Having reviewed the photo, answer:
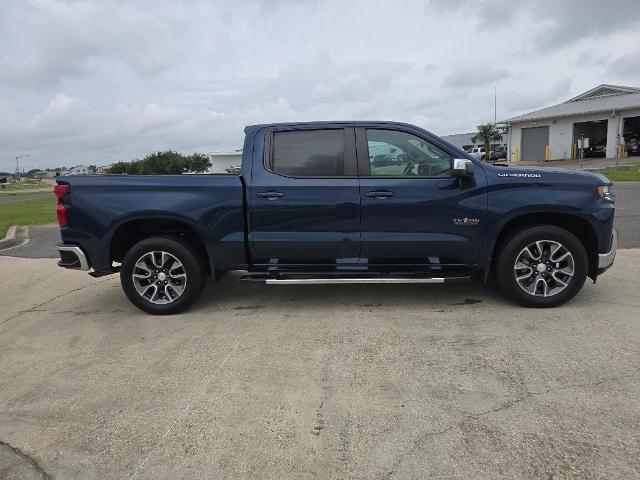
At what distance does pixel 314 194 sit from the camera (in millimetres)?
4902

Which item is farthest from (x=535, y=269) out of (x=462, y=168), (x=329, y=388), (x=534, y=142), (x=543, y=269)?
(x=534, y=142)

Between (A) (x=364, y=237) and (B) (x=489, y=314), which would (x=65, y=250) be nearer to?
(A) (x=364, y=237)

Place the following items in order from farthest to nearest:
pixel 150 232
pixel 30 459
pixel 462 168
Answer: pixel 150 232 → pixel 462 168 → pixel 30 459

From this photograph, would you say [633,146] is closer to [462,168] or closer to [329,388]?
[462,168]

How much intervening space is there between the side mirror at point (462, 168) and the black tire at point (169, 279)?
9.06 feet

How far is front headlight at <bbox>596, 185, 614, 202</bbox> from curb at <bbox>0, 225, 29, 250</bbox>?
10.7 meters

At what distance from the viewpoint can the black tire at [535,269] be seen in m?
4.85

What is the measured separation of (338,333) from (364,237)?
105cm

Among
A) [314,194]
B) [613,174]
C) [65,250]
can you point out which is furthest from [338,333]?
[613,174]

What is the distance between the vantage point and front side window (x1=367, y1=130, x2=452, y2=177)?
4977mm

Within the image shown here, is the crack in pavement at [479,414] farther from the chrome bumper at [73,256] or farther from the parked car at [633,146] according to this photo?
the parked car at [633,146]

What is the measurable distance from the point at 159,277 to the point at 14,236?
25.8 ft

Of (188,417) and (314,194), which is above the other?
(314,194)

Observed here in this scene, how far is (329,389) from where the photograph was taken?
3.41m
